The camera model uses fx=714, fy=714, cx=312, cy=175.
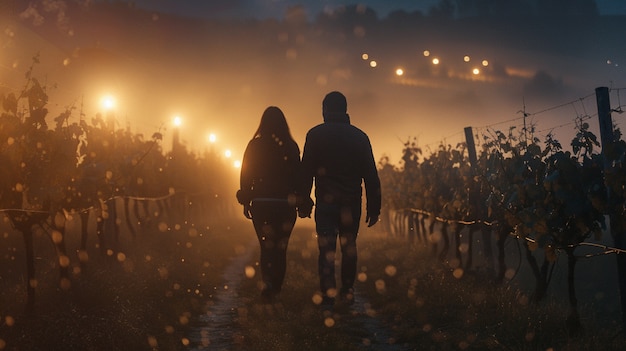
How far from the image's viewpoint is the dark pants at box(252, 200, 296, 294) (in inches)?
359

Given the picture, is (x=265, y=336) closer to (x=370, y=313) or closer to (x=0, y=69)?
(x=370, y=313)

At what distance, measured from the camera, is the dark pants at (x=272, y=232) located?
912cm

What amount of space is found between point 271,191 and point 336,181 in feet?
3.01

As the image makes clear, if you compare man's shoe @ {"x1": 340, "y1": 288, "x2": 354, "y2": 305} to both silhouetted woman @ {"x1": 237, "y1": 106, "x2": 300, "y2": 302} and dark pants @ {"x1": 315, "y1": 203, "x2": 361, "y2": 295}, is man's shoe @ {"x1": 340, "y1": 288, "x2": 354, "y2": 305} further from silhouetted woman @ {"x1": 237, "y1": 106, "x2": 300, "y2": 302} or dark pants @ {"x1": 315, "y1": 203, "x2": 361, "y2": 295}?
silhouetted woman @ {"x1": 237, "y1": 106, "x2": 300, "y2": 302}

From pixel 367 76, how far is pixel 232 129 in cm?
2771

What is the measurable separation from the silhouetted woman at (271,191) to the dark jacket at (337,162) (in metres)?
0.35

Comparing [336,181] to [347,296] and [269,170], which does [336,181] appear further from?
[347,296]

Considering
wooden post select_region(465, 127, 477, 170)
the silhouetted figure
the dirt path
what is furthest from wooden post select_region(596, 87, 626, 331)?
wooden post select_region(465, 127, 477, 170)

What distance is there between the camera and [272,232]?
9.15m

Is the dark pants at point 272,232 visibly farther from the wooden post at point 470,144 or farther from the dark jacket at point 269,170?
the wooden post at point 470,144

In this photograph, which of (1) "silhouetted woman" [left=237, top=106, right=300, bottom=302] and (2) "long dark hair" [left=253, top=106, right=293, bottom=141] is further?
(2) "long dark hair" [left=253, top=106, right=293, bottom=141]

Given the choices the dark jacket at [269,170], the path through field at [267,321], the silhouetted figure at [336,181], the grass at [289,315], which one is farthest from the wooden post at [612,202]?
the dark jacket at [269,170]

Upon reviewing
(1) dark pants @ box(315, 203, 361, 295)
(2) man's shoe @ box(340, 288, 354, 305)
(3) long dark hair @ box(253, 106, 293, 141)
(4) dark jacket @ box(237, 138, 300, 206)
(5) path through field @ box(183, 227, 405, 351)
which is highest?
(3) long dark hair @ box(253, 106, 293, 141)

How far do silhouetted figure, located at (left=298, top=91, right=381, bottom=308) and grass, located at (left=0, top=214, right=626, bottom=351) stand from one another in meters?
0.49
